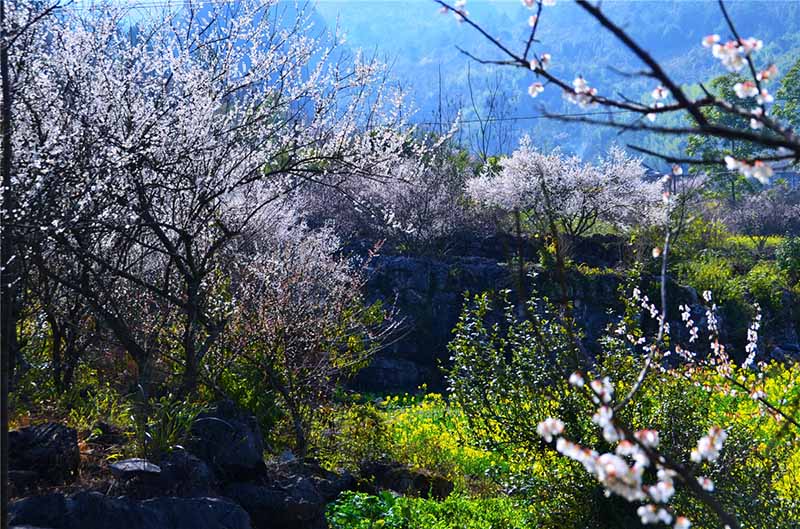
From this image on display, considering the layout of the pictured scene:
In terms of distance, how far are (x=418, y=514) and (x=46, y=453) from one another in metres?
2.61

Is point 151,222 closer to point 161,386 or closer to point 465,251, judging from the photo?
point 161,386

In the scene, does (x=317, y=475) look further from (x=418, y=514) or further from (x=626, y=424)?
(x=626, y=424)

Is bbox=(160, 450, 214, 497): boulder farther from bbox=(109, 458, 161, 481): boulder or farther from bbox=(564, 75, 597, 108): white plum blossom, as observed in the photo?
bbox=(564, 75, 597, 108): white plum blossom

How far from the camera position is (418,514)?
5.84m

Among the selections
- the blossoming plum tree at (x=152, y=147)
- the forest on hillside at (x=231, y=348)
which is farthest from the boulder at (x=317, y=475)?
the blossoming plum tree at (x=152, y=147)

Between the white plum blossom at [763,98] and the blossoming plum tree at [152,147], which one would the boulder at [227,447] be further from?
the white plum blossom at [763,98]

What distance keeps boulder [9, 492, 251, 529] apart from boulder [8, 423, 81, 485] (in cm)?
53

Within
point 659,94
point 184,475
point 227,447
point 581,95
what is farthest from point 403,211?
point 581,95

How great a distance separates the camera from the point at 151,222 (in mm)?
5316

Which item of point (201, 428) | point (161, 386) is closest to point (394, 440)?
point (161, 386)

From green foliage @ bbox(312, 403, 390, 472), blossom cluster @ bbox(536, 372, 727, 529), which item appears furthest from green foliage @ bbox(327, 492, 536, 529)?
blossom cluster @ bbox(536, 372, 727, 529)

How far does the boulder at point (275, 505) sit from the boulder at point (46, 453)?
100cm

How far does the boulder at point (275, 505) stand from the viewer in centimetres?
505

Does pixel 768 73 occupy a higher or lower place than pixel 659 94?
lower
